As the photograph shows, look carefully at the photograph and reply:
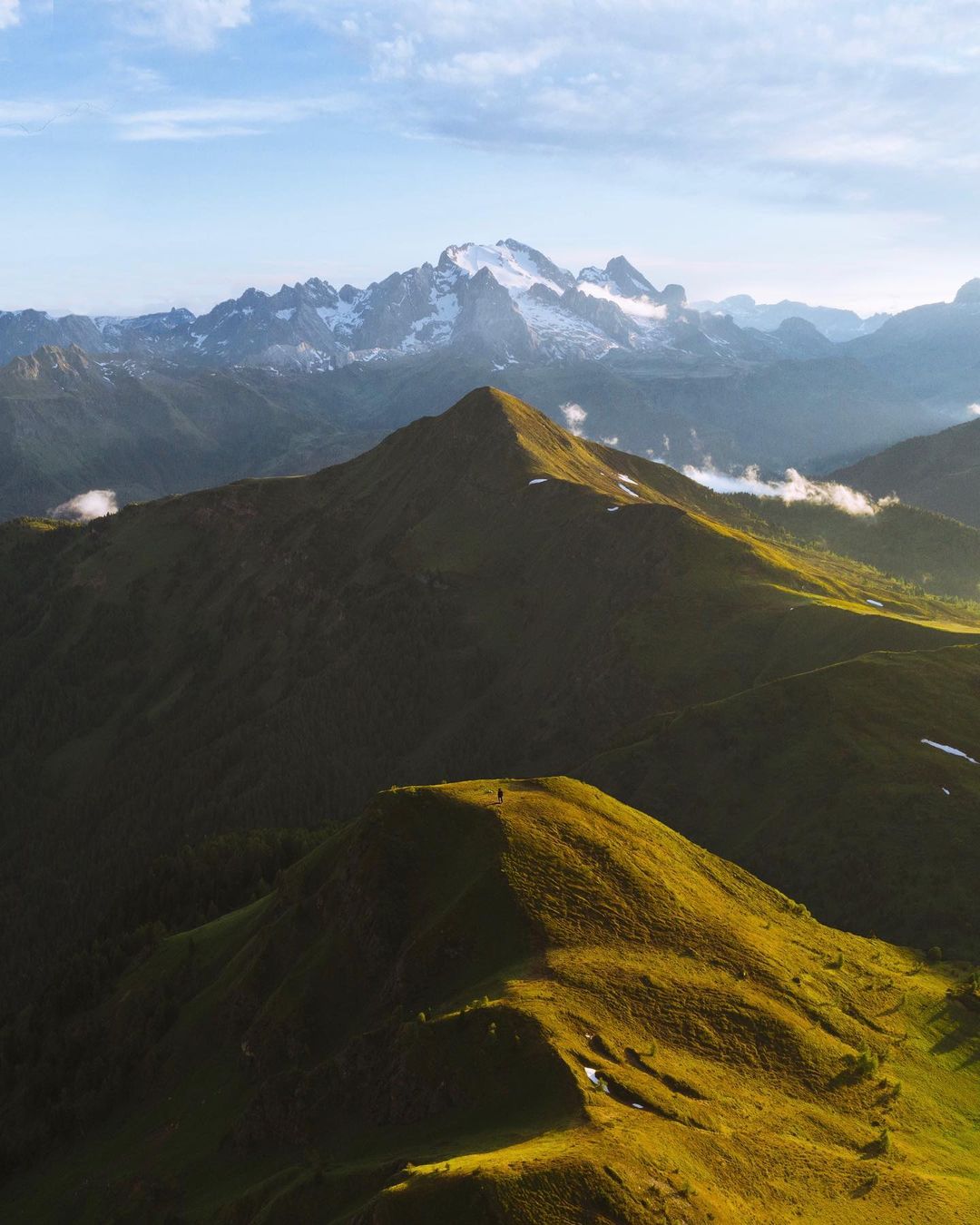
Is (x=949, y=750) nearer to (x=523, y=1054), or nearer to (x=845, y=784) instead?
(x=845, y=784)

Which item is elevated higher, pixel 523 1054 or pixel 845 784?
pixel 523 1054

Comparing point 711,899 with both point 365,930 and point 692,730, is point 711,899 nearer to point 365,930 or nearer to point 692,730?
point 365,930

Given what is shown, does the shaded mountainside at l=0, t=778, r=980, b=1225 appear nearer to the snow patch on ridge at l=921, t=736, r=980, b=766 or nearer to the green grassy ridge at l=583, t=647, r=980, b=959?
the green grassy ridge at l=583, t=647, r=980, b=959

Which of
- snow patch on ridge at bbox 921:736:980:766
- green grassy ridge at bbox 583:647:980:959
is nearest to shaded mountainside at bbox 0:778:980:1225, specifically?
green grassy ridge at bbox 583:647:980:959

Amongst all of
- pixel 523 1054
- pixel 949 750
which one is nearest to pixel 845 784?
pixel 949 750

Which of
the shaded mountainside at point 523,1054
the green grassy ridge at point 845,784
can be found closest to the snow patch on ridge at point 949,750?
the green grassy ridge at point 845,784

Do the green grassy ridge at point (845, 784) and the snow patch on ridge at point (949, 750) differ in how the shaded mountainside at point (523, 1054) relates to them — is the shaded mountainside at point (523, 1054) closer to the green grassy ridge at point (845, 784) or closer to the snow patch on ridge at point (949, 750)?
the green grassy ridge at point (845, 784)
